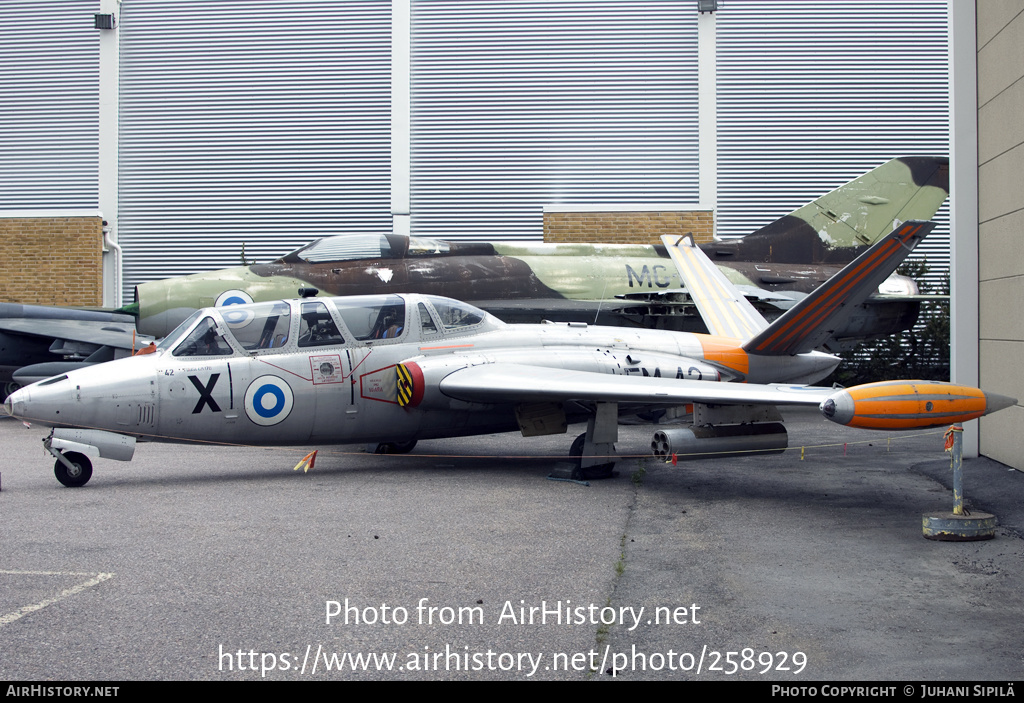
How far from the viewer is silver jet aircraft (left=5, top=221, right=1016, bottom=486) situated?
7641 mm

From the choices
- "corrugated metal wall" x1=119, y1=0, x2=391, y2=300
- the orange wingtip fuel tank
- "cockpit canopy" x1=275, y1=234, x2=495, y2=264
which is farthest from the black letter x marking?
"corrugated metal wall" x1=119, y1=0, x2=391, y2=300

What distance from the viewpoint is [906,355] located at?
63.6ft

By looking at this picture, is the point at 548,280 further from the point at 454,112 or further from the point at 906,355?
the point at 906,355

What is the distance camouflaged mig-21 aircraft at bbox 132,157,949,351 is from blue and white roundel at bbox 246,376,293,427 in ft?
16.7

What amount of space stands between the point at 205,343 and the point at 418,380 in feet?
6.88

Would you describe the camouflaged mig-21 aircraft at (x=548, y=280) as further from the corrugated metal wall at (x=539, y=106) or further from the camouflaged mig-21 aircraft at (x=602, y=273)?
the corrugated metal wall at (x=539, y=106)

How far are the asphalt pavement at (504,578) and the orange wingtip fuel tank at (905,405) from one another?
2.74 ft

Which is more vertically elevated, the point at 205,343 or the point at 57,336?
the point at 57,336

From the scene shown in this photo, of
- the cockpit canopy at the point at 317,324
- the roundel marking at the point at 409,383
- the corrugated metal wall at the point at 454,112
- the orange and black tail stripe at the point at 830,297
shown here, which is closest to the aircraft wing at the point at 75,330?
the cockpit canopy at the point at 317,324

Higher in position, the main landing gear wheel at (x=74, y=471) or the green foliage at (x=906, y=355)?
the green foliage at (x=906, y=355)

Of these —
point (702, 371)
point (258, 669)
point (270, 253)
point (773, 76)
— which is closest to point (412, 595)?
point (258, 669)

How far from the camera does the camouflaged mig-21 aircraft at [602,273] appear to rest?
13508 millimetres

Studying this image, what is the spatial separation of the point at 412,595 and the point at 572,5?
820 inches

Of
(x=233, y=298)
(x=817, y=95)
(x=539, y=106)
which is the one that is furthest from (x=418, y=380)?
(x=817, y=95)
